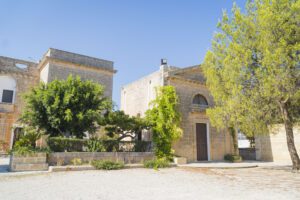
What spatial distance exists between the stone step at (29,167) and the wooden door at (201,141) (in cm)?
914

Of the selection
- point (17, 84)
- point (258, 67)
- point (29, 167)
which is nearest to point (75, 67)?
point (17, 84)

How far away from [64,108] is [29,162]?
2.62m

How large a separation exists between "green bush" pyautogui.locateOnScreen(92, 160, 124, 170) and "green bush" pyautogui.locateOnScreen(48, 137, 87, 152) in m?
1.14

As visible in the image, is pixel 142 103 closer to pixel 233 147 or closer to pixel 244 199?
pixel 233 147

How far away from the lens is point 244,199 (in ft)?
15.6

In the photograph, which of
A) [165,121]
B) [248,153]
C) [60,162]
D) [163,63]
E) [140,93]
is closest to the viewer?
[60,162]

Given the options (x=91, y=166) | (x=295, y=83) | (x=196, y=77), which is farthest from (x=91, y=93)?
(x=295, y=83)

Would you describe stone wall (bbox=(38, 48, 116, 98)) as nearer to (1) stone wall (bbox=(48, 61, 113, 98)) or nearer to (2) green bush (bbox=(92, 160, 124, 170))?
(1) stone wall (bbox=(48, 61, 113, 98))

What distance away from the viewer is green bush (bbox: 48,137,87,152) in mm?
9680

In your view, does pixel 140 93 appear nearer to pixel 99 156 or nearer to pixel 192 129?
pixel 192 129

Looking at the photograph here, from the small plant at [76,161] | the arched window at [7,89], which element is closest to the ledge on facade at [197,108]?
the small plant at [76,161]

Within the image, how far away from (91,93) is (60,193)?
626 centimetres

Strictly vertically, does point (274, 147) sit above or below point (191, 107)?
below

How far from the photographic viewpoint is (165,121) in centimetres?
1220
